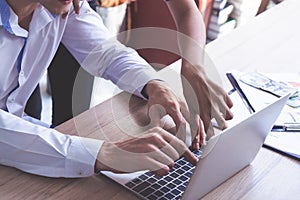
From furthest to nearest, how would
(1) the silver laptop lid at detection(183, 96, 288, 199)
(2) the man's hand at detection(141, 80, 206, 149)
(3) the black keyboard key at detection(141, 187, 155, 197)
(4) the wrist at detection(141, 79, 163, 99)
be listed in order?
1. (4) the wrist at detection(141, 79, 163, 99)
2. (2) the man's hand at detection(141, 80, 206, 149)
3. (3) the black keyboard key at detection(141, 187, 155, 197)
4. (1) the silver laptop lid at detection(183, 96, 288, 199)

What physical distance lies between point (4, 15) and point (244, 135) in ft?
1.97

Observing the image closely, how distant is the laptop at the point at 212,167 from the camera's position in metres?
0.84

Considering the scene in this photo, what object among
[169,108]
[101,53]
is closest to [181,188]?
[169,108]

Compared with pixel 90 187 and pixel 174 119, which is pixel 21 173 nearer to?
pixel 90 187

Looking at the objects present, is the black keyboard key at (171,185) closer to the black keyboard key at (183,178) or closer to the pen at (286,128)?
the black keyboard key at (183,178)

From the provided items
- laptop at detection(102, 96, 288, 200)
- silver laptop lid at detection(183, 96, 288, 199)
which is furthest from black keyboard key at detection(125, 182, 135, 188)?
silver laptop lid at detection(183, 96, 288, 199)

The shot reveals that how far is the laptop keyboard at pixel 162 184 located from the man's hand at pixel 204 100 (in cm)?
14

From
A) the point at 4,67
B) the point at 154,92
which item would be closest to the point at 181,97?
the point at 154,92

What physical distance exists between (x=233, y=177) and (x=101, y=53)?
53cm

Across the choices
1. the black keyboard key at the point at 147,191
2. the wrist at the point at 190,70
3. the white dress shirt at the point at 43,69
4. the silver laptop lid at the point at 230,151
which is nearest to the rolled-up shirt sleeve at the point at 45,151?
the white dress shirt at the point at 43,69

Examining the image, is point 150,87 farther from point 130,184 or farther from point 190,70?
point 130,184

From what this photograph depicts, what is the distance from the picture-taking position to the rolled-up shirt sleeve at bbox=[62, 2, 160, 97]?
1.26 meters

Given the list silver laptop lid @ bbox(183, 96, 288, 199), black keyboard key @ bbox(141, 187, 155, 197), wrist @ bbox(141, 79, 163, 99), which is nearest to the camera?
silver laptop lid @ bbox(183, 96, 288, 199)

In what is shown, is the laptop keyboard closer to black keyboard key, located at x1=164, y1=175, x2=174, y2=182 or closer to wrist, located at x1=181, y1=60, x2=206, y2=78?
black keyboard key, located at x1=164, y1=175, x2=174, y2=182
